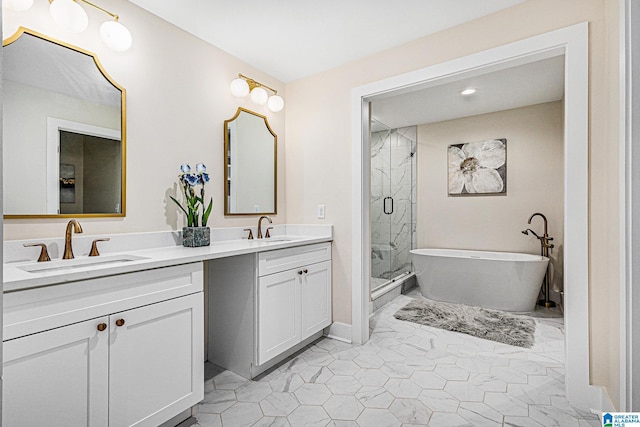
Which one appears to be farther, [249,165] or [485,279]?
[485,279]

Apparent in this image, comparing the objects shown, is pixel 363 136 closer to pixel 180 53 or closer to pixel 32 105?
pixel 180 53

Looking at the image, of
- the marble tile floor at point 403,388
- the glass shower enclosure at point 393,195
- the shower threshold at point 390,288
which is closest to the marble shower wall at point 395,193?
the glass shower enclosure at point 393,195

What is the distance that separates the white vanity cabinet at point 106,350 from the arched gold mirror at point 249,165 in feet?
3.41

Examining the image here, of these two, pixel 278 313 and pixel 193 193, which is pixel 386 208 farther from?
pixel 193 193

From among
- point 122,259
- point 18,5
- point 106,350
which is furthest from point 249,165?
point 106,350

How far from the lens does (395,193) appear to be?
15.2 feet

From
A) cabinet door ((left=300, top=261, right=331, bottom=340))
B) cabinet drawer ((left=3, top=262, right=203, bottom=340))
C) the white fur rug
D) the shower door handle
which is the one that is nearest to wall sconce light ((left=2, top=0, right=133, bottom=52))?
cabinet drawer ((left=3, top=262, right=203, bottom=340))

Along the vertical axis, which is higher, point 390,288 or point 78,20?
point 78,20

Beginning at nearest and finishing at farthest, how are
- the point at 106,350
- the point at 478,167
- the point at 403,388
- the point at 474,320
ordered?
the point at 106,350 < the point at 403,388 < the point at 474,320 < the point at 478,167

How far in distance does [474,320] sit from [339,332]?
4.64 feet

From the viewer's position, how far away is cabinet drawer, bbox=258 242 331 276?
2137mm

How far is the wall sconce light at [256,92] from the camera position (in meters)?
2.60

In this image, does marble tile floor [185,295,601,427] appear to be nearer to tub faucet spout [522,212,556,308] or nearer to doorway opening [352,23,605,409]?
doorway opening [352,23,605,409]

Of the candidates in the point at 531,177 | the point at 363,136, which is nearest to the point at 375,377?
the point at 363,136
